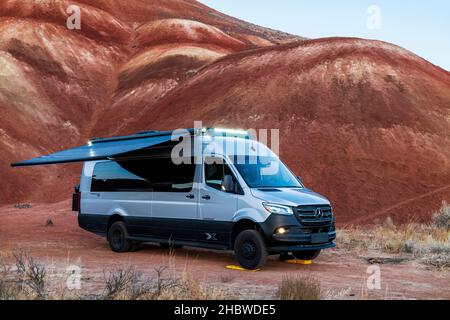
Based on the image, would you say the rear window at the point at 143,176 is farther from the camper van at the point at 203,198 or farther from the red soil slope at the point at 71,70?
the red soil slope at the point at 71,70

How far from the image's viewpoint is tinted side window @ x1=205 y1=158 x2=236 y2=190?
11626mm

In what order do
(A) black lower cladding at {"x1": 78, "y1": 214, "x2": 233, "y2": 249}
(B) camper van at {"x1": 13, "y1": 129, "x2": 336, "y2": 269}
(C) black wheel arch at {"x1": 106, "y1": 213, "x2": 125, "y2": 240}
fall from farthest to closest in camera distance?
(C) black wheel arch at {"x1": 106, "y1": 213, "x2": 125, "y2": 240} → (A) black lower cladding at {"x1": 78, "y1": 214, "x2": 233, "y2": 249} → (B) camper van at {"x1": 13, "y1": 129, "x2": 336, "y2": 269}

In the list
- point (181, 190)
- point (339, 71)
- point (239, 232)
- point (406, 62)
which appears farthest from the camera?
point (406, 62)

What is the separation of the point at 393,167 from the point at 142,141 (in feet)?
70.5

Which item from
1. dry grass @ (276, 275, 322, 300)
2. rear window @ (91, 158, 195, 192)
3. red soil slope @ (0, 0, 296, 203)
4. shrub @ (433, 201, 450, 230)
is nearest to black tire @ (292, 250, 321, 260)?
A: rear window @ (91, 158, 195, 192)

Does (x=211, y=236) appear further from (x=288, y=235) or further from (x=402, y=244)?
(x=402, y=244)

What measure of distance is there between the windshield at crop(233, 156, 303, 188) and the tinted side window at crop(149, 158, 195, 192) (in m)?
1.13

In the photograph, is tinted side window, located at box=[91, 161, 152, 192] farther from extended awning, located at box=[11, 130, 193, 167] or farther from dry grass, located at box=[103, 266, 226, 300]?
dry grass, located at box=[103, 266, 226, 300]

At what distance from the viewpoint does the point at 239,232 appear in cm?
1125

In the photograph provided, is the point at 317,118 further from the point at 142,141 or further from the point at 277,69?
the point at 142,141

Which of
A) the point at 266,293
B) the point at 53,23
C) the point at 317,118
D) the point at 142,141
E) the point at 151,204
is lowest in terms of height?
the point at 266,293

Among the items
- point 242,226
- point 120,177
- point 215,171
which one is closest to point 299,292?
point 242,226
